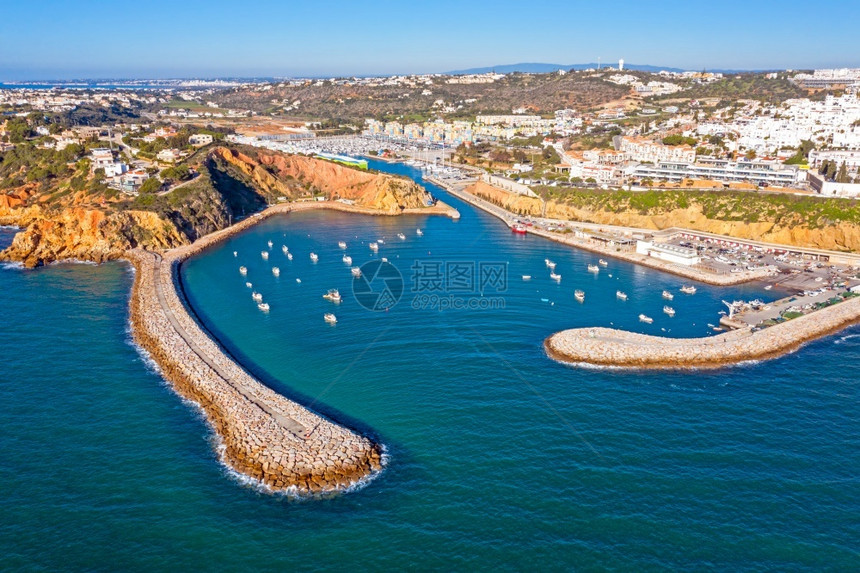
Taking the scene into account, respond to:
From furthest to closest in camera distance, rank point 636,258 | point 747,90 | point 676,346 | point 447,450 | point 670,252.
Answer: point 747,90 → point 636,258 → point 670,252 → point 676,346 → point 447,450

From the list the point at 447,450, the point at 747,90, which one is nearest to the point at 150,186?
the point at 447,450

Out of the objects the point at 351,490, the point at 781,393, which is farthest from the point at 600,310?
the point at 351,490

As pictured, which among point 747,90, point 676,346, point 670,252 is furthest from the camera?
point 747,90

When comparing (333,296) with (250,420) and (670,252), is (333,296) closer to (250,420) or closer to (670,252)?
(250,420)

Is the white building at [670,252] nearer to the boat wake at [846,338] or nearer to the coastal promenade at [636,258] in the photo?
the coastal promenade at [636,258]

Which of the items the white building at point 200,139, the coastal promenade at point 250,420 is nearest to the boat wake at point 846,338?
the coastal promenade at point 250,420

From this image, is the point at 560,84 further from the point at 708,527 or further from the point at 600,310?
the point at 708,527
